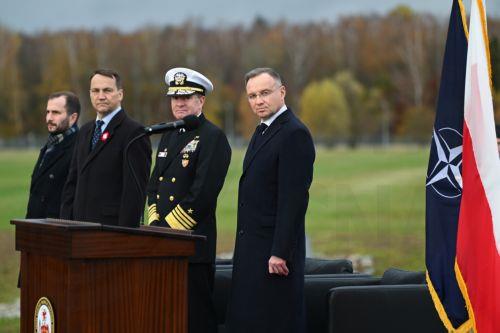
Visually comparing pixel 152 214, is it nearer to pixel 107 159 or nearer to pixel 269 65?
pixel 107 159

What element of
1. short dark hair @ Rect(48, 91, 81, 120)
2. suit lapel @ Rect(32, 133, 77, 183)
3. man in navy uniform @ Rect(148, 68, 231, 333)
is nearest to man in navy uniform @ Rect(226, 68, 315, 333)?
man in navy uniform @ Rect(148, 68, 231, 333)

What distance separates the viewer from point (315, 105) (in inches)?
3236

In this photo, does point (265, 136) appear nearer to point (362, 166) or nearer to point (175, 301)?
point (175, 301)

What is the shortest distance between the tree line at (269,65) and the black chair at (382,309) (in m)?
74.4

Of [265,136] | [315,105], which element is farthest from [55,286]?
[315,105]

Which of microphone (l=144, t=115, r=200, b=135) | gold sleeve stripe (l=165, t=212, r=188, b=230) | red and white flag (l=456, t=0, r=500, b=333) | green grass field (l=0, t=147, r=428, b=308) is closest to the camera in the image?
red and white flag (l=456, t=0, r=500, b=333)

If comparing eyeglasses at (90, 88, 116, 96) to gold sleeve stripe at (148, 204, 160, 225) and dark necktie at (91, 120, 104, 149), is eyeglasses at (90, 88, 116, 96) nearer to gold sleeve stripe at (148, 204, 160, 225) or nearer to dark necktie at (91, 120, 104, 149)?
dark necktie at (91, 120, 104, 149)

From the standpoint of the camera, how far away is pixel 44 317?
14.8 ft

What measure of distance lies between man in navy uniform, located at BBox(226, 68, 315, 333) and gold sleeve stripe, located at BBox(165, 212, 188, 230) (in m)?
0.36

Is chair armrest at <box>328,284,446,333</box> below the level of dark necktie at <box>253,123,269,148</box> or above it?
below

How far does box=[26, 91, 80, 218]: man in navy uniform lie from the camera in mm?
6840

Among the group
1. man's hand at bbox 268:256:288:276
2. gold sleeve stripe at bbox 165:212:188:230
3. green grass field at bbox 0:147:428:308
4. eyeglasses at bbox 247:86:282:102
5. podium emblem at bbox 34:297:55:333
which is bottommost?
green grass field at bbox 0:147:428:308

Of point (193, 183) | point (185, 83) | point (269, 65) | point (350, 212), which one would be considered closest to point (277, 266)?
point (193, 183)

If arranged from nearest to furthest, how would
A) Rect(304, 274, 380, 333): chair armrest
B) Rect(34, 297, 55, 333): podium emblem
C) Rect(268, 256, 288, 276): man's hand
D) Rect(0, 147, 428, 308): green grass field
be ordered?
1. Rect(34, 297, 55, 333): podium emblem
2. Rect(268, 256, 288, 276): man's hand
3. Rect(304, 274, 380, 333): chair armrest
4. Rect(0, 147, 428, 308): green grass field
